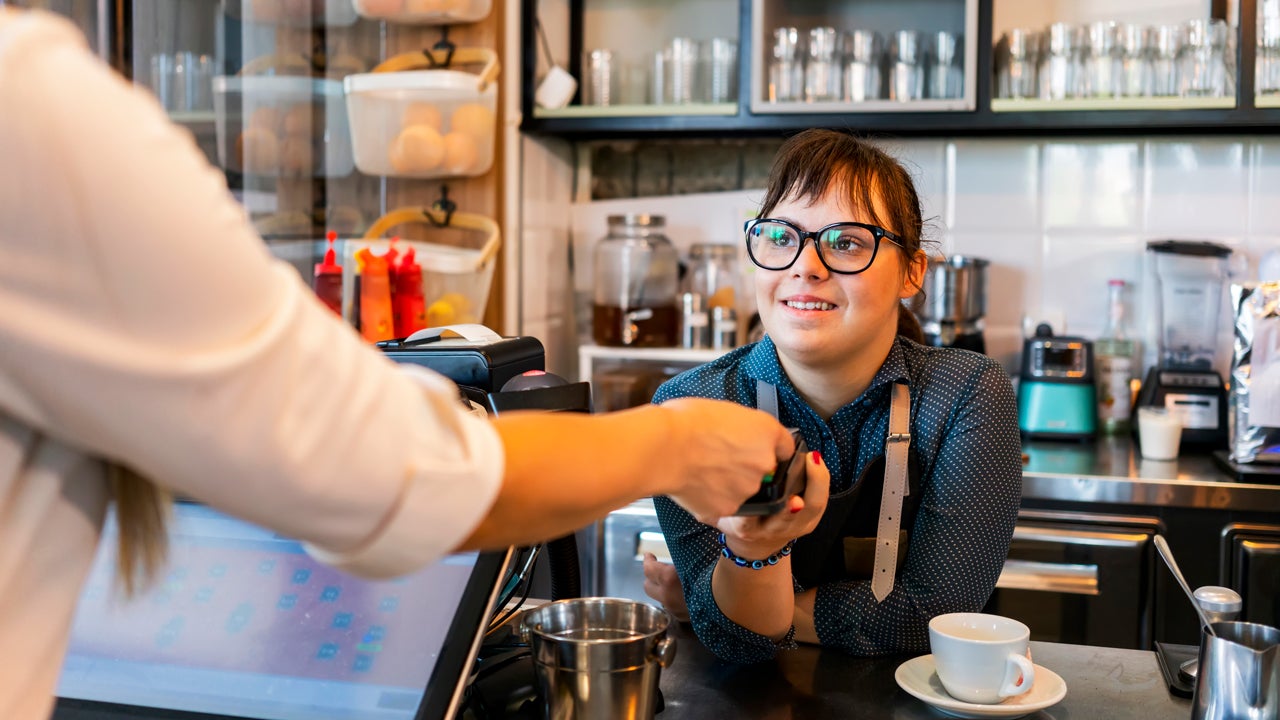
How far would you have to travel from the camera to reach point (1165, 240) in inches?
116

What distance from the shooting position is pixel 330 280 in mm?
2416

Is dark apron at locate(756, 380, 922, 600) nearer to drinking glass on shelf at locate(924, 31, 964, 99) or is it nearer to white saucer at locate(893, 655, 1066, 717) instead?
white saucer at locate(893, 655, 1066, 717)

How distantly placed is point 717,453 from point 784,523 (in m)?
0.38

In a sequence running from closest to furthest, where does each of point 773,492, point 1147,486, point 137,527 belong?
point 137,527 < point 773,492 < point 1147,486

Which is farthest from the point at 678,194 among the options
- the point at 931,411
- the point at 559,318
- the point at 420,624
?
the point at 420,624

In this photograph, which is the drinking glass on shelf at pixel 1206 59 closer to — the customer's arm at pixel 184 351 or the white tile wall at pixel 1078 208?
the white tile wall at pixel 1078 208

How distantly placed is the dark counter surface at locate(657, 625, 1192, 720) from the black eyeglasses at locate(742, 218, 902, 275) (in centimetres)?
52

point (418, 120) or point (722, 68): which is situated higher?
point (722, 68)

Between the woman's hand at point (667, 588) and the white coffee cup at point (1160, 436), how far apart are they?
1486mm

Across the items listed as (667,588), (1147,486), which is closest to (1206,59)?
(1147,486)

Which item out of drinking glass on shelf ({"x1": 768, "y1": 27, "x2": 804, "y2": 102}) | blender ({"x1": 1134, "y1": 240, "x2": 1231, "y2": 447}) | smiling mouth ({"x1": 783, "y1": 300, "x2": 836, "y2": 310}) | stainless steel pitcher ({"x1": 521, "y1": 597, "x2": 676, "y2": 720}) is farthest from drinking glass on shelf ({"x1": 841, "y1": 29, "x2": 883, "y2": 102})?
stainless steel pitcher ({"x1": 521, "y1": 597, "x2": 676, "y2": 720})

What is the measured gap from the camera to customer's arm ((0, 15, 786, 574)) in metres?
0.46

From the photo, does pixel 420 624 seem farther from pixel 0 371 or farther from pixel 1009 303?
pixel 1009 303

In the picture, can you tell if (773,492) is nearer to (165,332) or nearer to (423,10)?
(165,332)
